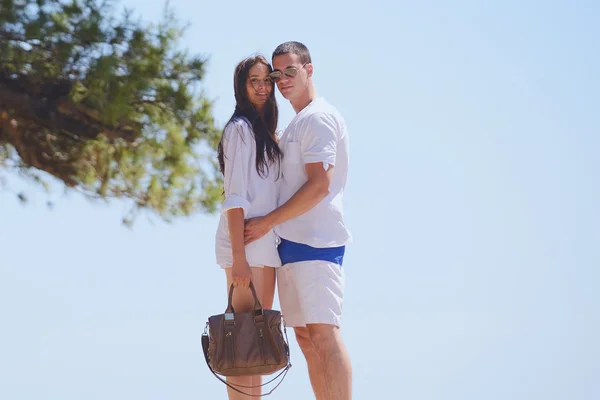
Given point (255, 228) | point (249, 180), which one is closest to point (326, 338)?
point (255, 228)

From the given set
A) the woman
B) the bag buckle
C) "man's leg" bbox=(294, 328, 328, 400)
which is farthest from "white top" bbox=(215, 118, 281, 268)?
"man's leg" bbox=(294, 328, 328, 400)

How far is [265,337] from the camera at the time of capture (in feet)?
6.72

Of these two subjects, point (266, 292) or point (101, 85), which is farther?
point (101, 85)

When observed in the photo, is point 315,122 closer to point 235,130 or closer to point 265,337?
point 235,130

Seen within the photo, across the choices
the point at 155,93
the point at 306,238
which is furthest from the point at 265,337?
the point at 155,93

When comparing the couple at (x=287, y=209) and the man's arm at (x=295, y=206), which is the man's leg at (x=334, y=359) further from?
the man's arm at (x=295, y=206)

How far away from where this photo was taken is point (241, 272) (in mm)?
2006

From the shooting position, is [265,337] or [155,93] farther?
[155,93]

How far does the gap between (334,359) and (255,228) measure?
37 cm

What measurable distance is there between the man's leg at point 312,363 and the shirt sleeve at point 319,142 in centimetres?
45

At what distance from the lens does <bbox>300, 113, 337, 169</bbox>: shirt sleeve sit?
2.04m

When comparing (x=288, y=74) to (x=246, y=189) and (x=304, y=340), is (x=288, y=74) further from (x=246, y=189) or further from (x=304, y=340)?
(x=304, y=340)

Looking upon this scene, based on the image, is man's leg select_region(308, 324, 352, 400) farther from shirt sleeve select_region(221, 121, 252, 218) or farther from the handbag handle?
shirt sleeve select_region(221, 121, 252, 218)

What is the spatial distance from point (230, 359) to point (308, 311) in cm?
22
